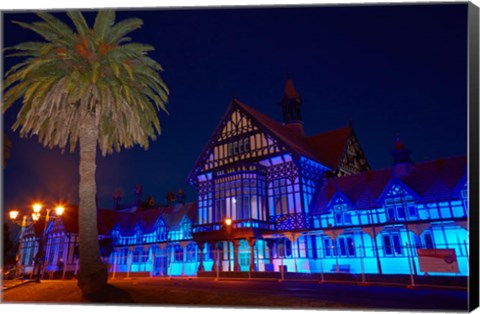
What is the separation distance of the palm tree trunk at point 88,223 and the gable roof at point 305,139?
18311mm

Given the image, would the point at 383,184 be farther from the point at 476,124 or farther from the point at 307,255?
the point at 476,124

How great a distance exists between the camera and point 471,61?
47.2 ft

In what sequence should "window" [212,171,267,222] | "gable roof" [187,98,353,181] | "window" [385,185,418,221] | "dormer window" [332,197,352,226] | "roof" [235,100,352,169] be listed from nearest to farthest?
"window" [385,185,418,221], "dormer window" [332,197,352,226], "window" [212,171,267,222], "gable roof" [187,98,353,181], "roof" [235,100,352,169]

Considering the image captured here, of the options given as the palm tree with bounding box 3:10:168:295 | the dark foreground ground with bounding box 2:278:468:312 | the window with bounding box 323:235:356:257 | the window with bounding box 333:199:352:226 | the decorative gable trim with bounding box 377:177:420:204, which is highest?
the palm tree with bounding box 3:10:168:295

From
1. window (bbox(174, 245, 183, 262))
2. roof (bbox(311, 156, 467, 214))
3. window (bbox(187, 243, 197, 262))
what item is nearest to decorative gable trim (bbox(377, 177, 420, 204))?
roof (bbox(311, 156, 467, 214))

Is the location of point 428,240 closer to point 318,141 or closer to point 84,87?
point 318,141

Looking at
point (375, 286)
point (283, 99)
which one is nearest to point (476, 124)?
point (375, 286)

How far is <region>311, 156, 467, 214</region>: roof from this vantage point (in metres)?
25.8

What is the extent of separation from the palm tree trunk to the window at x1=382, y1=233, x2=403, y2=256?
2059 cm

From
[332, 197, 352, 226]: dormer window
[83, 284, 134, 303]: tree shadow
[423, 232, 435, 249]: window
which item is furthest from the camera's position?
[332, 197, 352, 226]: dormer window

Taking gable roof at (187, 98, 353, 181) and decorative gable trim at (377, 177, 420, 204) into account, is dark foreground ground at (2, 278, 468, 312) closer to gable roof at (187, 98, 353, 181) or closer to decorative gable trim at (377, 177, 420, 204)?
decorative gable trim at (377, 177, 420, 204)

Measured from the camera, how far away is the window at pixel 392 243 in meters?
26.4

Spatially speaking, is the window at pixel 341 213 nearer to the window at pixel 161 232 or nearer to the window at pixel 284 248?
the window at pixel 284 248

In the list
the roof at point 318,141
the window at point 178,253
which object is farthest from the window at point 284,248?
the window at point 178,253
